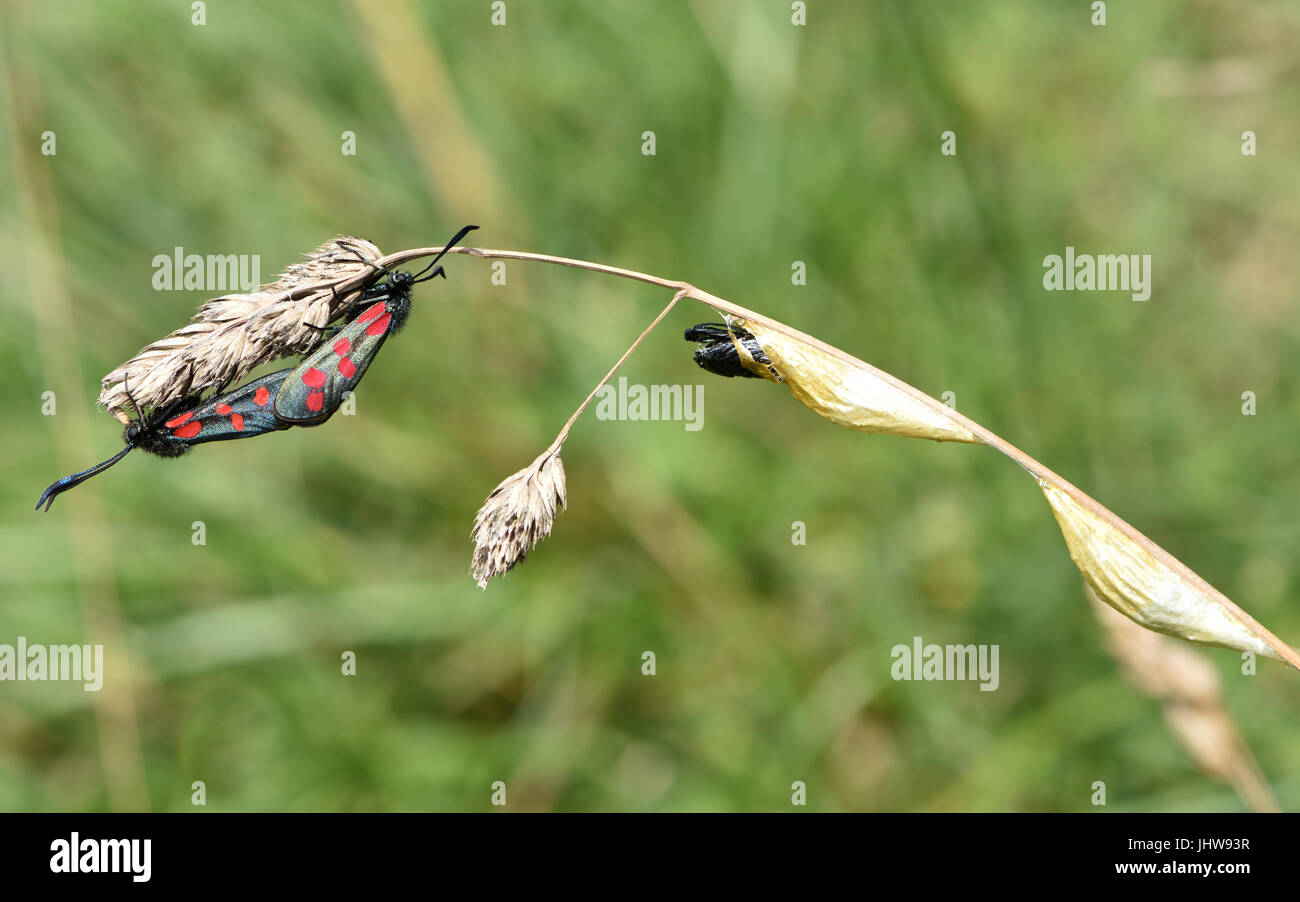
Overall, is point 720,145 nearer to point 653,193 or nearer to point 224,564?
point 653,193

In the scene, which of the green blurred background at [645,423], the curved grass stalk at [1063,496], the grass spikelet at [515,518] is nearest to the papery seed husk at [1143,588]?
the curved grass stalk at [1063,496]

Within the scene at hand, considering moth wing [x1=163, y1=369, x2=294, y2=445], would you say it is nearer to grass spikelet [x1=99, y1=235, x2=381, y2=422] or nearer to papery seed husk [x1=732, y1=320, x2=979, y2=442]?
grass spikelet [x1=99, y1=235, x2=381, y2=422]

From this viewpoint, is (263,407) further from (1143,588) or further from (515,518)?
(1143,588)

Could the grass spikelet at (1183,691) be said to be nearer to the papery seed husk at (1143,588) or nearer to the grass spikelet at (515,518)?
the papery seed husk at (1143,588)

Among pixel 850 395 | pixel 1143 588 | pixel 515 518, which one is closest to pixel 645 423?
pixel 515 518

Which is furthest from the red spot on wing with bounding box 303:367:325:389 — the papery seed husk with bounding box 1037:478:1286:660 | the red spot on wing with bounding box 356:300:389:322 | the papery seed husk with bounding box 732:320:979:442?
the papery seed husk with bounding box 1037:478:1286:660

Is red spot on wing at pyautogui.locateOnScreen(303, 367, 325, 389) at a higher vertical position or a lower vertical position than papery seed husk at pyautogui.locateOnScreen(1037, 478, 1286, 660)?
higher

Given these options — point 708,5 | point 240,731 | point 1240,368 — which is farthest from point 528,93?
point 1240,368
